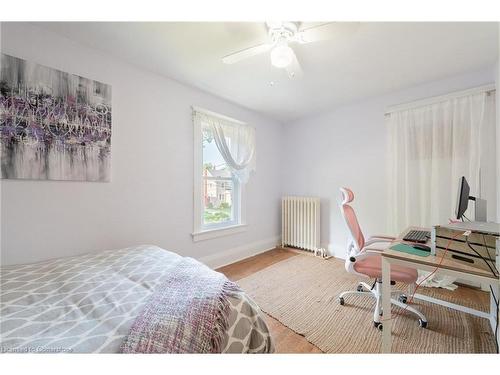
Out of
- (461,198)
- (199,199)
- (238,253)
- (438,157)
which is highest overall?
(438,157)

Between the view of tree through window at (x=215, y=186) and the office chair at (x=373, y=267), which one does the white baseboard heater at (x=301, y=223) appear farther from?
the office chair at (x=373, y=267)

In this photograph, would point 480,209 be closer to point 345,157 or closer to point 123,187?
point 345,157

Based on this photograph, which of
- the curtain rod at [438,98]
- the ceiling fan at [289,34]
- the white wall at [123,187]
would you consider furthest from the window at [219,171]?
the curtain rod at [438,98]

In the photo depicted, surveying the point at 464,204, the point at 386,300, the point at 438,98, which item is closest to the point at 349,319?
the point at 386,300

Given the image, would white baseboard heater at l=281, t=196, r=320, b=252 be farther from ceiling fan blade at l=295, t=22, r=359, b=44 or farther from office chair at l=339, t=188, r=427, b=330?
ceiling fan blade at l=295, t=22, r=359, b=44

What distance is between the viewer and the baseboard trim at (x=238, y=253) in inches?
108

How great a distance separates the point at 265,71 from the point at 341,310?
8.02 ft

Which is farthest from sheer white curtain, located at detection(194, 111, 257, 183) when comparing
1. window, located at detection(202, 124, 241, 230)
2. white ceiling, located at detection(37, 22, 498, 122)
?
white ceiling, located at detection(37, 22, 498, 122)

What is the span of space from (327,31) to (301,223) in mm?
2733

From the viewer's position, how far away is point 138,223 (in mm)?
2104

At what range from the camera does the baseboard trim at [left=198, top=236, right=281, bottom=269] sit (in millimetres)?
2750

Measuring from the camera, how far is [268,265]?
9.48 ft
